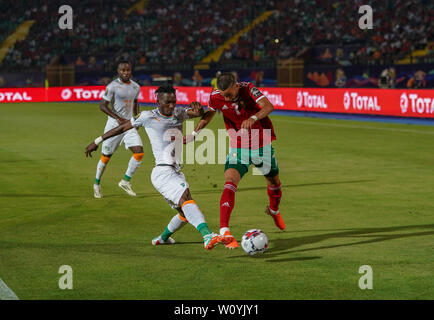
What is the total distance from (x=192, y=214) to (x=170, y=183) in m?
0.50

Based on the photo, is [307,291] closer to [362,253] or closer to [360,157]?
[362,253]

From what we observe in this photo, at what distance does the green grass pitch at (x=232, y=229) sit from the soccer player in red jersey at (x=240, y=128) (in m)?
0.82

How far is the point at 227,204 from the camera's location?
8328 mm

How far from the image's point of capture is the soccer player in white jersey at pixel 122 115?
12.6 meters

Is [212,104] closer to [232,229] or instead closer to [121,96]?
[232,229]

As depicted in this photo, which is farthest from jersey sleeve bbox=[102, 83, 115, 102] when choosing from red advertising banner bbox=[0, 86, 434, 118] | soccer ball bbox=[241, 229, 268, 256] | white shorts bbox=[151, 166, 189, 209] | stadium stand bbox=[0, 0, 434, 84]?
stadium stand bbox=[0, 0, 434, 84]

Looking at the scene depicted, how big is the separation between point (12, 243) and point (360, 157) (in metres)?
11.0

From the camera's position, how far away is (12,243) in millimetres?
8719

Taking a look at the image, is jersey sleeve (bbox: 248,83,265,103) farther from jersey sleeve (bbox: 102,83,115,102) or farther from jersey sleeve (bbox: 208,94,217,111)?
jersey sleeve (bbox: 102,83,115,102)

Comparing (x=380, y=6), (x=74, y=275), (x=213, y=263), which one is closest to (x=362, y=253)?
(x=213, y=263)

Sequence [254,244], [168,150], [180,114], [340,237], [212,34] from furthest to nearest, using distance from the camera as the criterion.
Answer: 1. [212,34]
2. [340,237]
3. [180,114]
4. [168,150]
5. [254,244]

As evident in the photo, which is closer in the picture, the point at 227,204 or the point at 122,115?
the point at 227,204

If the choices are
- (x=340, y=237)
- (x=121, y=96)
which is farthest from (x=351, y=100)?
(x=340, y=237)

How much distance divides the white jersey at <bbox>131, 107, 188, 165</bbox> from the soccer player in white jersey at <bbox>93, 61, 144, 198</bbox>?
405 cm
